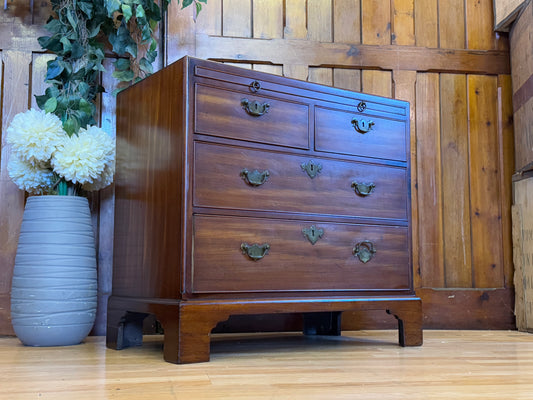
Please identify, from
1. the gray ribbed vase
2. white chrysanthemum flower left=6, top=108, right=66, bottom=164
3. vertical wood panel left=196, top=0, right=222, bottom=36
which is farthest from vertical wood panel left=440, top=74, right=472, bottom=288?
white chrysanthemum flower left=6, top=108, right=66, bottom=164

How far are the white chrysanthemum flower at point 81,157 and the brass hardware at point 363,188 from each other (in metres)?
0.91

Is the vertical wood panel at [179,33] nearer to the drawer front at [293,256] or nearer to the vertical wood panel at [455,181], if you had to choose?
the drawer front at [293,256]

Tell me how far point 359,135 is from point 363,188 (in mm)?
192

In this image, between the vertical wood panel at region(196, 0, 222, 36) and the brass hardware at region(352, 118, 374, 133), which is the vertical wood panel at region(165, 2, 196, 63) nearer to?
the vertical wood panel at region(196, 0, 222, 36)

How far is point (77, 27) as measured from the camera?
2379 mm

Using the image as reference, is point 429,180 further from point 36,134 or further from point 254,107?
point 36,134

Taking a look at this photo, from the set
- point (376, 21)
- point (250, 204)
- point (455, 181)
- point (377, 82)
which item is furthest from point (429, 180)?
point (250, 204)

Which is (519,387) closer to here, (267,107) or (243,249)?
(243,249)

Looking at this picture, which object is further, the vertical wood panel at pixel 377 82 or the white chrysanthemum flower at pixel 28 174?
the vertical wood panel at pixel 377 82

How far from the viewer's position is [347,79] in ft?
9.12

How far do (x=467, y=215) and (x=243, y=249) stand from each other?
1411 millimetres

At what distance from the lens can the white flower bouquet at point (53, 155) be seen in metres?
2.12

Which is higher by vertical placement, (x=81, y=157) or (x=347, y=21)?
(x=347, y=21)

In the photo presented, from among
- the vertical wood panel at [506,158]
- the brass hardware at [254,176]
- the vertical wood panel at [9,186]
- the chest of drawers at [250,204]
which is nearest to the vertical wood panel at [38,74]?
the vertical wood panel at [9,186]
